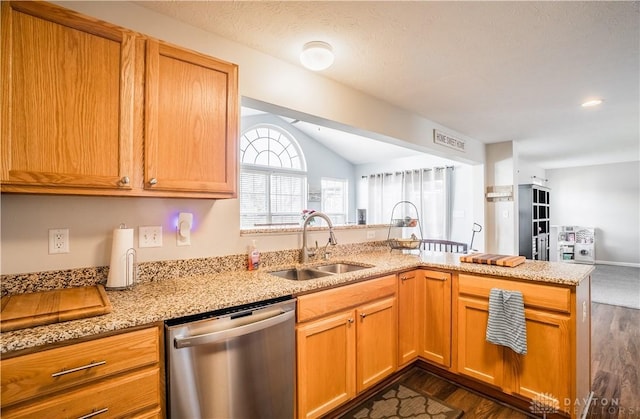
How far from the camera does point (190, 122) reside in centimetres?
158

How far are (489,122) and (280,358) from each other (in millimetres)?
3600

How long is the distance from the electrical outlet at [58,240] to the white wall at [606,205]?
9940 mm

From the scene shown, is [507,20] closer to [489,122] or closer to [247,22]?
[247,22]

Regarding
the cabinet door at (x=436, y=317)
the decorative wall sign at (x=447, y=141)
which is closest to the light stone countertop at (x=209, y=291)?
the cabinet door at (x=436, y=317)

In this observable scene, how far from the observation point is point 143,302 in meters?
1.27

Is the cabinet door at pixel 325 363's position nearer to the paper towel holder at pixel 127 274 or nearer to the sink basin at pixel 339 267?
the sink basin at pixel 339 267

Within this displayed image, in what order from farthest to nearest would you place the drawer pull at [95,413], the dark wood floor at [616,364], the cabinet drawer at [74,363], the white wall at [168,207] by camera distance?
1. the dark wood floor at [616,364]
2. the white wall at [168,207]
3. the drawer pull at [95,413]
4. the cabinet drawer at [74,363]

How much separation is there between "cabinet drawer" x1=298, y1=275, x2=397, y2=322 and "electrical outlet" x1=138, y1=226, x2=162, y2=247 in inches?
33.5

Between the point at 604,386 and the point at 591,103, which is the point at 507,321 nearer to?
the point at 604,386

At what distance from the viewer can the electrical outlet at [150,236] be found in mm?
1664

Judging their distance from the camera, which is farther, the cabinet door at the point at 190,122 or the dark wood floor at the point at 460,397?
the dark wood floor at the point at 460,397

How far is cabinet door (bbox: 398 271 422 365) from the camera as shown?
2244mm

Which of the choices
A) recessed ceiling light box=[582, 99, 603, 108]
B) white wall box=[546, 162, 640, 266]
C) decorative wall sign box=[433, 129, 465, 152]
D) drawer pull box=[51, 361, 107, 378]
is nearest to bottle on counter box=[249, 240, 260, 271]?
drawer pull box=[51, 361, 107, 378]

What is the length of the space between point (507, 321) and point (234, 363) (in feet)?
5.32
